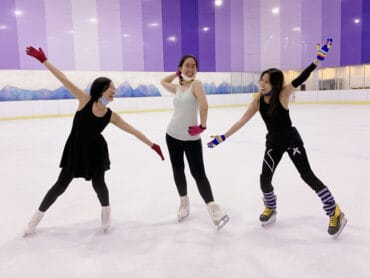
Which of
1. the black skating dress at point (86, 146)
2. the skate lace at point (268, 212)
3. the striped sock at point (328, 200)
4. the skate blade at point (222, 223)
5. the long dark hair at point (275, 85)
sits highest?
the long dark hair at point (275, 85)

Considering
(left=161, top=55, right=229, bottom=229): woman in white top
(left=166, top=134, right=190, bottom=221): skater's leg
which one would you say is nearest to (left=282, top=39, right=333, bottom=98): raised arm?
(left=161, top=55, right=229, bottom=229): woman in white top

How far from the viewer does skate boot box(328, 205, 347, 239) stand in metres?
2.16

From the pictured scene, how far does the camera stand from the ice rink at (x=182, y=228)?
1838 mm

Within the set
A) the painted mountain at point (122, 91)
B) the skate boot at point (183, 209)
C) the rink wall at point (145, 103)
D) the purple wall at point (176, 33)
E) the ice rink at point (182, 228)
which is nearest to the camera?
the ice rink at point (182, 228)

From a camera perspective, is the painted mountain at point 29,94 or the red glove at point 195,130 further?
the painted mountain at point 29,94

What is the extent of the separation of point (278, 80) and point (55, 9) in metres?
13.2

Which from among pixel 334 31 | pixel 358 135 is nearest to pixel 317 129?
pixel 358 135

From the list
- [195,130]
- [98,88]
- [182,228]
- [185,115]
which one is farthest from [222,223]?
[98,88]

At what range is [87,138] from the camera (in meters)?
2.23

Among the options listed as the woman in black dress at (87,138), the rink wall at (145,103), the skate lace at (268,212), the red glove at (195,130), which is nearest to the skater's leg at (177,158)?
the red glove at (195,130)

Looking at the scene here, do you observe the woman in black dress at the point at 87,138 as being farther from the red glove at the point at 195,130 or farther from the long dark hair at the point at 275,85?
the long dark hair at the point at 275,85

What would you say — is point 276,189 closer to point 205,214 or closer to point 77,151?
point 205,214

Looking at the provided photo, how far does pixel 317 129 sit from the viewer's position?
748 centimetres

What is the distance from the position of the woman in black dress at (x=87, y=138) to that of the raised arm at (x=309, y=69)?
1.08 metres
